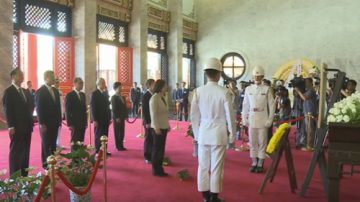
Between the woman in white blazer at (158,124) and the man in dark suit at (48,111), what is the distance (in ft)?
4.73

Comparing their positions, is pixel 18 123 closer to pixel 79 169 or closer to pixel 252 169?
pixel 79 169

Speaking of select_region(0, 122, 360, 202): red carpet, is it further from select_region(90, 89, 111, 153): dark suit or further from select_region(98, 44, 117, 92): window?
select_region(98, 44, 117, 92): window

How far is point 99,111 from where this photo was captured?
7.20m

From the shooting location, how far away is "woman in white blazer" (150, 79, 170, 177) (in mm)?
5742

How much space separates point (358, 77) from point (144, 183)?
15916mm

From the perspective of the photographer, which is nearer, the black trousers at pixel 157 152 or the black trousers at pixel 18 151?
the black trousers at pixel 18 151

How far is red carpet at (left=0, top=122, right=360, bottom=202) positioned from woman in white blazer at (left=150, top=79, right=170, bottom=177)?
20 centimetres

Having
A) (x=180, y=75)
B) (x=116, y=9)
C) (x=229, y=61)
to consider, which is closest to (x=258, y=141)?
(x=116, y=9)

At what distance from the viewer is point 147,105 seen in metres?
6.26

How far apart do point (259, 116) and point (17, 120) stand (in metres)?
3.53

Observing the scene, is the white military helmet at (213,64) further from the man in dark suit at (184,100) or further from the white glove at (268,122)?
the man in dark suit at (184,100)

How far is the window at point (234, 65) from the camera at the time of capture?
21.1 m

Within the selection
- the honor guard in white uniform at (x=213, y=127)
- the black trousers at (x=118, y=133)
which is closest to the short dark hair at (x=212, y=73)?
the honor guard in white uniform at (x=213, y=127)

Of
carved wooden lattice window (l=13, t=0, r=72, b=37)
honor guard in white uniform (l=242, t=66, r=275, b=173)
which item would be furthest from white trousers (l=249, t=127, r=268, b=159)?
carved wooden lattice window (l=13, t=0, r=72, b=37)
